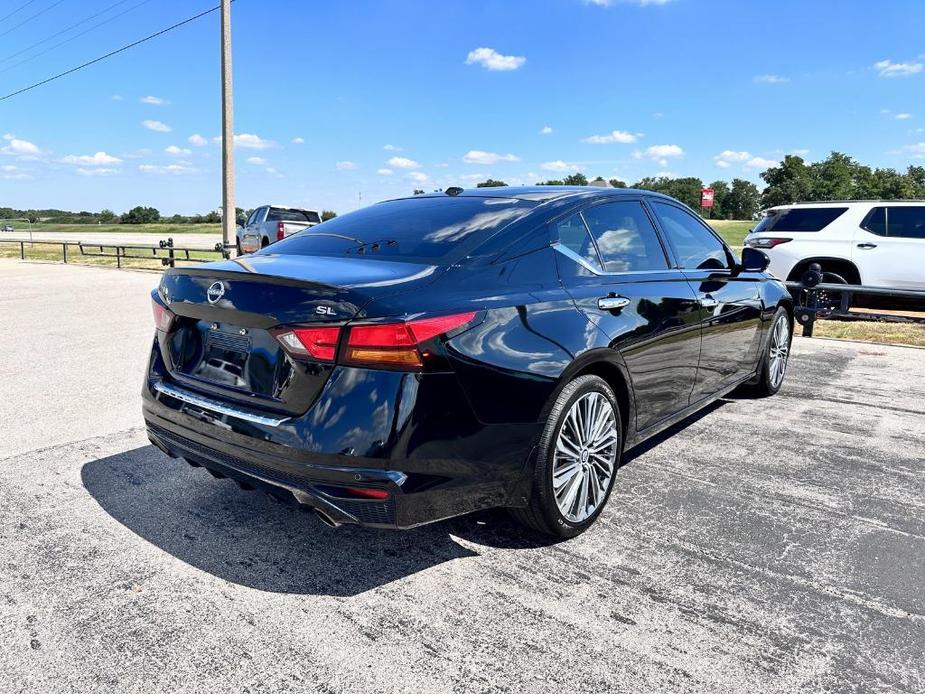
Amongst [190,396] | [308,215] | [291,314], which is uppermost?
[308,215]

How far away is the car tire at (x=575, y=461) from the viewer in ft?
9.53

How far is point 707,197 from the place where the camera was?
29.5 meters

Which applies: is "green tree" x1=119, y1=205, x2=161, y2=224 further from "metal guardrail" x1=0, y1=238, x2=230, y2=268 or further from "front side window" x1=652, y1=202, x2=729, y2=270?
"front side window" x1=652, y1=202, x2=729, y2=270

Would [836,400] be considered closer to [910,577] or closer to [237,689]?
[910,577]

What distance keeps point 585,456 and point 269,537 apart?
149 centimetres

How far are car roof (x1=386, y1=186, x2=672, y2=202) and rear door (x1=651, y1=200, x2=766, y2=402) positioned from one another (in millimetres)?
425

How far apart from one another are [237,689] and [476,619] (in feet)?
2.78

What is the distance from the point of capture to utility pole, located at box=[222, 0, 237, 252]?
15.8 metres

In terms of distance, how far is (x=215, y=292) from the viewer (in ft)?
9.26

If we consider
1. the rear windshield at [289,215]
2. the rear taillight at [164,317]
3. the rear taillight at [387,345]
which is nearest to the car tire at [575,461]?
the rear taillight at [387,345]

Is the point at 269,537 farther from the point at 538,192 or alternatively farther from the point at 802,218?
the point at 802,218

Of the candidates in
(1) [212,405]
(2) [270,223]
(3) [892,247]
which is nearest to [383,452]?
(1) [212,405]

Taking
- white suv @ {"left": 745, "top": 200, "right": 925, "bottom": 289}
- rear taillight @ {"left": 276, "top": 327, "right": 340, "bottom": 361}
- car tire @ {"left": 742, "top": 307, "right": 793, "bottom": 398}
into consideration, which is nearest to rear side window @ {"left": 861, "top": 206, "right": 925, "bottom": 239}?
white suv @ {"left": 745, "top": 200, "right": 925, "bottom": 289}

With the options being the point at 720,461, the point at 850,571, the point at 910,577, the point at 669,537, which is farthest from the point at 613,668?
the point at 720,461
